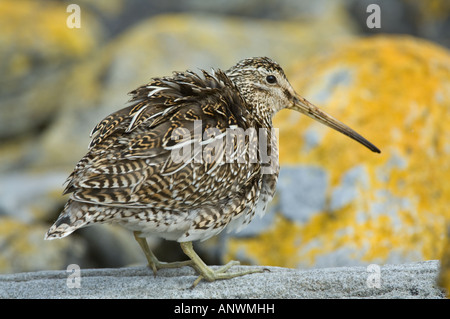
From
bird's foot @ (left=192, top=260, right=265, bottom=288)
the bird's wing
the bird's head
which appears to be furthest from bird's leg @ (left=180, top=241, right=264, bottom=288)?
the bird's head

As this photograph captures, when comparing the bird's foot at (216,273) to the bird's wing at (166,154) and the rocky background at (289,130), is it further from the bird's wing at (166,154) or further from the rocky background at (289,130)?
the rocky background at (289,130)

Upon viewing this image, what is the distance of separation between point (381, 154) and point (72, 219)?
4.13 metres

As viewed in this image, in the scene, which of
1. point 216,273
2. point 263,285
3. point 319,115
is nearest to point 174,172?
point 216,273

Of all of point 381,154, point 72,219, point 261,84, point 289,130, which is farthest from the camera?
point 289,130

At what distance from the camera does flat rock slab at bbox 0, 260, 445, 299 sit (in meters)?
4.93

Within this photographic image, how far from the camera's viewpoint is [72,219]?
4613mm

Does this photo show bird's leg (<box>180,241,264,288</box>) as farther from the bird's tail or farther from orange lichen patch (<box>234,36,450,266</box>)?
orange lichen patch (<box>234,36,450,266</box>)

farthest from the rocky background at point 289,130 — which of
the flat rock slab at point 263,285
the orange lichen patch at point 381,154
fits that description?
the flat rock slab at point 263,285

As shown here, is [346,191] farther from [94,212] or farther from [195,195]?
[94,212]

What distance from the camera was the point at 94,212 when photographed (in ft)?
15.3

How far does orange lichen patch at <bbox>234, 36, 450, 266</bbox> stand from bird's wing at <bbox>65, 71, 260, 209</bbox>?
2084 millimetres

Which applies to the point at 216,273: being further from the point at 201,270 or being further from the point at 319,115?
the point at 319,115

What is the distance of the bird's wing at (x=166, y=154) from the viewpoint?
4688 millimetres

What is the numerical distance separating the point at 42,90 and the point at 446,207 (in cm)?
870
